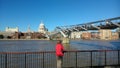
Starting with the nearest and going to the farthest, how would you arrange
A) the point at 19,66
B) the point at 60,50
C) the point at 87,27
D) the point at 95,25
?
the point at 60,50 → the point at 19,66 → the point at 95,25 → the point at 87,27

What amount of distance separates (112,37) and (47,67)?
582 feet

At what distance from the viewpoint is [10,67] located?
26.0m

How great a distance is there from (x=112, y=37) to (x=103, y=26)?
423ft

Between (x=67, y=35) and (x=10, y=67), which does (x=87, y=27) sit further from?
(x=10, y=67)

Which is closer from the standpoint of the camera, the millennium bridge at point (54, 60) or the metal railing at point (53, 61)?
the millennium bridge at point (54, 60)

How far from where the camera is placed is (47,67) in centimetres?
2492

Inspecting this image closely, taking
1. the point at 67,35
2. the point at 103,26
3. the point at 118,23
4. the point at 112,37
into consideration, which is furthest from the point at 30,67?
the point at 112,37

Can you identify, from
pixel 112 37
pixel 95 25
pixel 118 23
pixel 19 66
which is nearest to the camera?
pixel 19 66

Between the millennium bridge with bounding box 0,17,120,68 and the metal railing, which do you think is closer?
the millennium bridge with bounding box 0,17,120,68

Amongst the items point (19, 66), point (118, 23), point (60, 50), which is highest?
point (118, 23)

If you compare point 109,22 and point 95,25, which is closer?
point 109,22

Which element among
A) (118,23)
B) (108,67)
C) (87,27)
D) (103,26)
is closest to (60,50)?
(108,67)

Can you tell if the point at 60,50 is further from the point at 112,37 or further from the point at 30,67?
the point at 112,37

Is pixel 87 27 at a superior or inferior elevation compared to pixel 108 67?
superior
